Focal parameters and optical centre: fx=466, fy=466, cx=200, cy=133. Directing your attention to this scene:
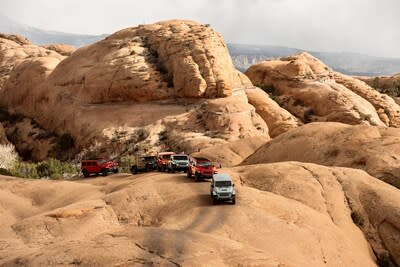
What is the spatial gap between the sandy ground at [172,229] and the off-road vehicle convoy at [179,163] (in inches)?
157

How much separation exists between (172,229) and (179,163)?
1567cm

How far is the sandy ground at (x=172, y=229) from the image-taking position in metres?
11.8

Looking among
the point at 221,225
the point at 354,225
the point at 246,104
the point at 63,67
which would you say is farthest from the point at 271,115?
the point at 221,225

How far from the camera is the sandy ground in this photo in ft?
38.8

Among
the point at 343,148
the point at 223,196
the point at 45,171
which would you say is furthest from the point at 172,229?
the point at 45,171

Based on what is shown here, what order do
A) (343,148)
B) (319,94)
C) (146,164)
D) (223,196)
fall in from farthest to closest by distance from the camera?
(319,94), (146,164), (343,148), (223,196)

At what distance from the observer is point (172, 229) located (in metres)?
14.9

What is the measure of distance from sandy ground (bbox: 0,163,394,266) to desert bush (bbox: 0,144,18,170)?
1970 centimetres

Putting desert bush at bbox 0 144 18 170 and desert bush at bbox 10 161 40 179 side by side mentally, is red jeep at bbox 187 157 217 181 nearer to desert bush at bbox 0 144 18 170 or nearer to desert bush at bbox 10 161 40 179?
desert bush at bbox 10 161 40 179

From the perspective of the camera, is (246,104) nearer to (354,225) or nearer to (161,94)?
(161,94)

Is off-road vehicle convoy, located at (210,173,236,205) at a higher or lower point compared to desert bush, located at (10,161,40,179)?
higher

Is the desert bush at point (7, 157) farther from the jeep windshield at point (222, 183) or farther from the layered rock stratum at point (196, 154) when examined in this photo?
the jeep windshield at point (222, 183)

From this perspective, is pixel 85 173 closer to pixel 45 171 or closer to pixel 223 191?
pixel 45 171

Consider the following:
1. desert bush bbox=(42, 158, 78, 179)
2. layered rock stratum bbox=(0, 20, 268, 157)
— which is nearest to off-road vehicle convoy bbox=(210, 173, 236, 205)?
desert bush bbox=(42, 158, 78, 179)
